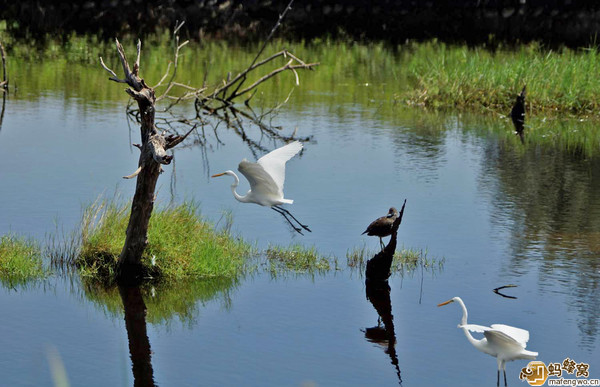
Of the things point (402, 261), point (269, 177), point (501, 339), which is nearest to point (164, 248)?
point (269, 177)

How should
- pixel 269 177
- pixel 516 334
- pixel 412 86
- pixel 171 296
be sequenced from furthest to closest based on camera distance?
pixel 412 86
pixel 269 177
pixel 171 296
pixel 516 334

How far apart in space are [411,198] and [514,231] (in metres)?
2.18

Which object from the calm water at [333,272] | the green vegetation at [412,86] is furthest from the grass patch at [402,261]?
the green vegetation at [412,86]

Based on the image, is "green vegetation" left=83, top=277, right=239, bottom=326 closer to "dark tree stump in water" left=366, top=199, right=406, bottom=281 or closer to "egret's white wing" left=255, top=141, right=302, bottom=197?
"egret's white wing" left=255, top=141, right=302, bottom=197

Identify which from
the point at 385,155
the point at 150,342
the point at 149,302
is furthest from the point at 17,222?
the point at 385,155

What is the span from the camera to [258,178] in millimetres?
10633

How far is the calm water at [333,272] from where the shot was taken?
8828mm

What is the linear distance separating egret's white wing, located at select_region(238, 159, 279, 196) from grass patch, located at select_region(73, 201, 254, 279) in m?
0.77

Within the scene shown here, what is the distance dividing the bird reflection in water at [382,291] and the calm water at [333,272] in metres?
0.05

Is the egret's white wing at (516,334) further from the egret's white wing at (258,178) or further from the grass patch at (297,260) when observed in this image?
the grass patch at (297,260)

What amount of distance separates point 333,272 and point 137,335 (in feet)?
8.30

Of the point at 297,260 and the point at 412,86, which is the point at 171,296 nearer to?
the point at 297,260

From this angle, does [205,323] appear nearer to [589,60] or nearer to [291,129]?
[291,129]

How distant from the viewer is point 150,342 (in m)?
9.31
